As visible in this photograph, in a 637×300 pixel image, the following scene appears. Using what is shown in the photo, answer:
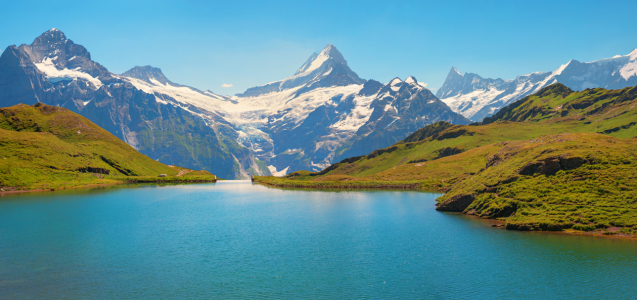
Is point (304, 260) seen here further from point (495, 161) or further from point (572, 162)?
point (495, 161)

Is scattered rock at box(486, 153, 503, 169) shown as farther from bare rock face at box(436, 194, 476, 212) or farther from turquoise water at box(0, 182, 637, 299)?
turquoise water at box(0, 182, 637, 299)

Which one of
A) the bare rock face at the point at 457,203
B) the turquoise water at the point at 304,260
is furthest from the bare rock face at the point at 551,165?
the turquoise water at the point at 304,260

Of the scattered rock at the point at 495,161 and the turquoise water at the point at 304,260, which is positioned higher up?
the scattered rock at the point at 495,161

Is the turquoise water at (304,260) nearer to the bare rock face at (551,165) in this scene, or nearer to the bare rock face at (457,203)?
the bare rock face at (457,203)

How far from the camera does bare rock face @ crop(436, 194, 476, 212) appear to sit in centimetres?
9456

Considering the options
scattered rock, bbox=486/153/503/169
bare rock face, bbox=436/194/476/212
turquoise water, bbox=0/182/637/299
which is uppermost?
scattered rock, bbox=486/153/503/169

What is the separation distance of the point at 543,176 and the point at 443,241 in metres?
35.2

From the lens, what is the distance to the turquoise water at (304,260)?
1578 inches

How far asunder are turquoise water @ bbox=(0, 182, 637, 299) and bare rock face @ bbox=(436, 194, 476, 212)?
32.1 ft

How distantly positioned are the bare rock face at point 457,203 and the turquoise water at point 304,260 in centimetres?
980

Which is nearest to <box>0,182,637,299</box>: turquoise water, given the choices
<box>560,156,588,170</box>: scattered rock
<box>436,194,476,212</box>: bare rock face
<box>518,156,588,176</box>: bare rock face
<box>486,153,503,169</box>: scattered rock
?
<box>436,194,476,212</box>: bare rock face

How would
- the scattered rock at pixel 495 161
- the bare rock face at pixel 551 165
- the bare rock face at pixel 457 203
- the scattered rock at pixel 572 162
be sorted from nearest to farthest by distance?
the scattered rock at pixel 572 162
the bare rock face at pixel 551 165
the bare rock face at pixel 457 203
the scattered rock at pixel 495 161

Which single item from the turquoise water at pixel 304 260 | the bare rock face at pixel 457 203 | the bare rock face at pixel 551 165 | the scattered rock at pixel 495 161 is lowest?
the turquoise water at pixel 304 260

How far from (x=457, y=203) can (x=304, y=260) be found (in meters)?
60.3
